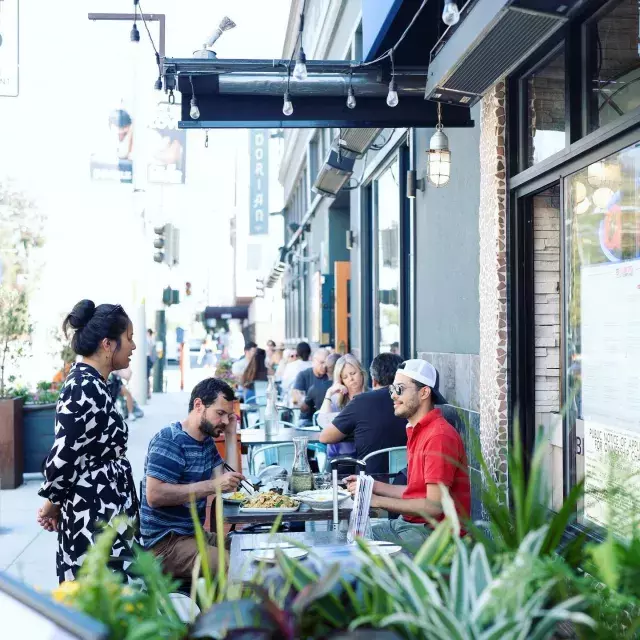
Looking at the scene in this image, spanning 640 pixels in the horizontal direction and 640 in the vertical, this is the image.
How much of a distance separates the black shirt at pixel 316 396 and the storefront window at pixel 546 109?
5107 mm

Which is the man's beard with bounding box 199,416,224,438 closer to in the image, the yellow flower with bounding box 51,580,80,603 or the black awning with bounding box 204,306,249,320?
the yellow flower with bounding box 51,580,80,603

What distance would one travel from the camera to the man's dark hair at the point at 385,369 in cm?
655

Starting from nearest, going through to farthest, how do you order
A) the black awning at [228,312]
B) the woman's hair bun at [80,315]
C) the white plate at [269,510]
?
1. the woman's hair bun at [80,315]
2. the white plate at [269,510]
3. the black awning at [228,312]

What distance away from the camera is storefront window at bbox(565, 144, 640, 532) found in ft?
13.0

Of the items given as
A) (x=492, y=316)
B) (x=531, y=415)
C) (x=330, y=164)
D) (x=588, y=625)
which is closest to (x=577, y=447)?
(x=531, y=415)

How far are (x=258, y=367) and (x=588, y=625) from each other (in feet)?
→ 40.4

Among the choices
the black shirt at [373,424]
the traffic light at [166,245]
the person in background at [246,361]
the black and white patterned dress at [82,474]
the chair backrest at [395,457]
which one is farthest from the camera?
the traffic light at [166,245]

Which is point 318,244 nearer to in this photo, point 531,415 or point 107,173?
point 107,173

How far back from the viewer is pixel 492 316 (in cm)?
553

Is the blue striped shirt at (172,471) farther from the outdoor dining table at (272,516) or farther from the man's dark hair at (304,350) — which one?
the man's dark hair at (304,350)

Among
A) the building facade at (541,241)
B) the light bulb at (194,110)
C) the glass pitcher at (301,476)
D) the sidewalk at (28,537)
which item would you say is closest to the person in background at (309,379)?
the sidewalk at (28,537)

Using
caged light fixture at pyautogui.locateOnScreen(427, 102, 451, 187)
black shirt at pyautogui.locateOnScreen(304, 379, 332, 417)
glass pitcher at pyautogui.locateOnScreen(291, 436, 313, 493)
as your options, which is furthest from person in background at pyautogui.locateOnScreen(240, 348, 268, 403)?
glass pitcher at pyautogui.locateOnScreen(291, 436, 313, 493)

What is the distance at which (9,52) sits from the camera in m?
8.62

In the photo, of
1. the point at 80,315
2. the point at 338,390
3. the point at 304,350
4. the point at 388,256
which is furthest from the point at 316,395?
the point at 80,315
